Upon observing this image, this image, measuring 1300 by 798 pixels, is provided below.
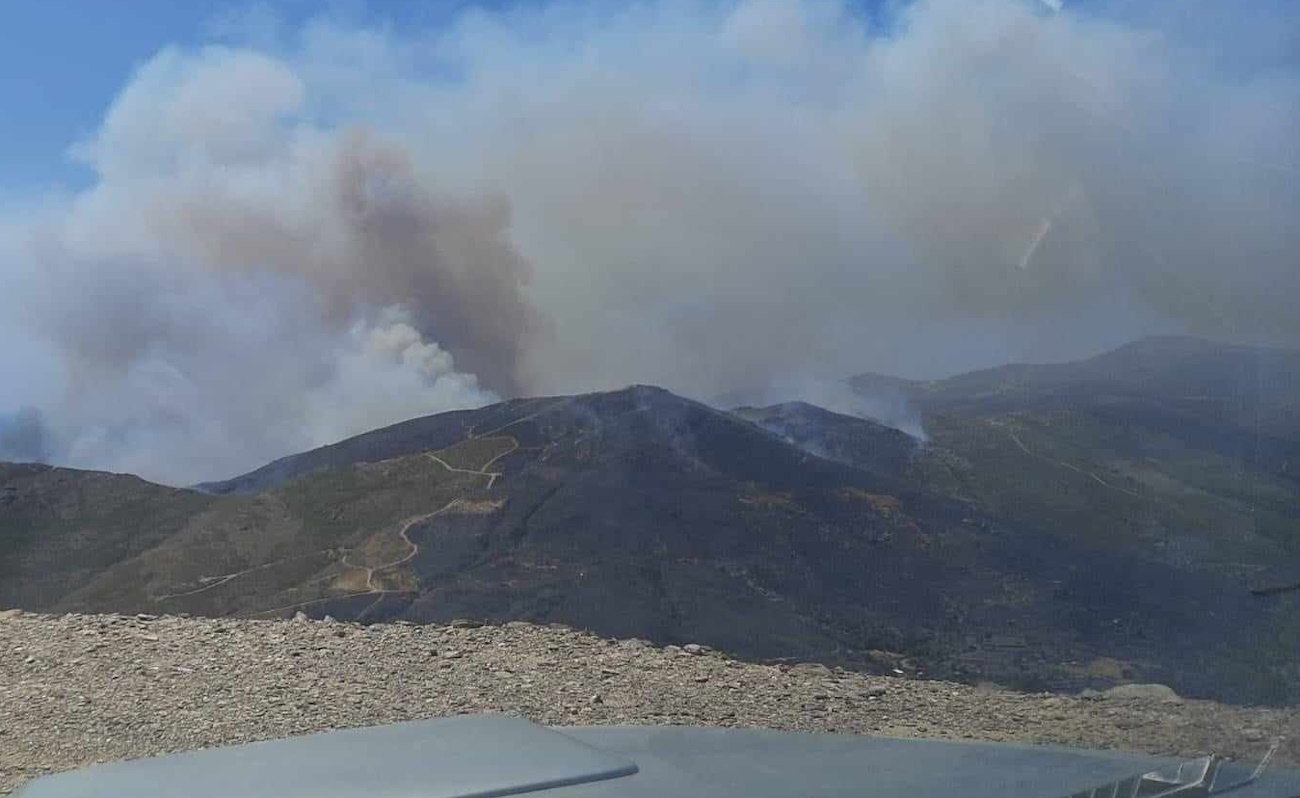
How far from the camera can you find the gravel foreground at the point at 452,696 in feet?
17.9

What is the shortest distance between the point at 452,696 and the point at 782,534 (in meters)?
6.77

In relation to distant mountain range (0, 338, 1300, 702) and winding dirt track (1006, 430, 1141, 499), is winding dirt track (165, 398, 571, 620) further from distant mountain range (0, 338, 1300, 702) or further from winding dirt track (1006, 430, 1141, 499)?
winding dirt track (1006, 430, 1141, 499)

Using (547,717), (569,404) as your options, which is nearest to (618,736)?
(547,717)

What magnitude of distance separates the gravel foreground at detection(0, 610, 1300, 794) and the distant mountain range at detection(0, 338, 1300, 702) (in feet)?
4.60

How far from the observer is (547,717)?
5.71 metres

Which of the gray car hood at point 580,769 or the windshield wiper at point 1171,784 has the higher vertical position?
the gray car hood at point 580,769

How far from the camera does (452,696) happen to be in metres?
6.19

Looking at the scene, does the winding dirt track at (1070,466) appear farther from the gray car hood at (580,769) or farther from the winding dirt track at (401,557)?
the gray car hood at (580,769)

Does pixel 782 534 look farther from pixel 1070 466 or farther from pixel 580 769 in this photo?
pixel 580 769

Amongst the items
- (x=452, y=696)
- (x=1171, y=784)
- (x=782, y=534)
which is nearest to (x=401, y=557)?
(x=782, y=534)

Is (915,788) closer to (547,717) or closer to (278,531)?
(547,717)

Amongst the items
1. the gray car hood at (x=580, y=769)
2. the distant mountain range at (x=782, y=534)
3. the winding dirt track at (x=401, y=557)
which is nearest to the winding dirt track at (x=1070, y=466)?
the distant mountain range at (x=782, y=534)

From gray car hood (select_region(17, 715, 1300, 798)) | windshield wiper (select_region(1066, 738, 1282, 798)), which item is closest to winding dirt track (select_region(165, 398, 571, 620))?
gray car hood (select_region(17, 715, 1300, 798))

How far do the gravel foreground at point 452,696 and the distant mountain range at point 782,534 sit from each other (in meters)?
1.40
